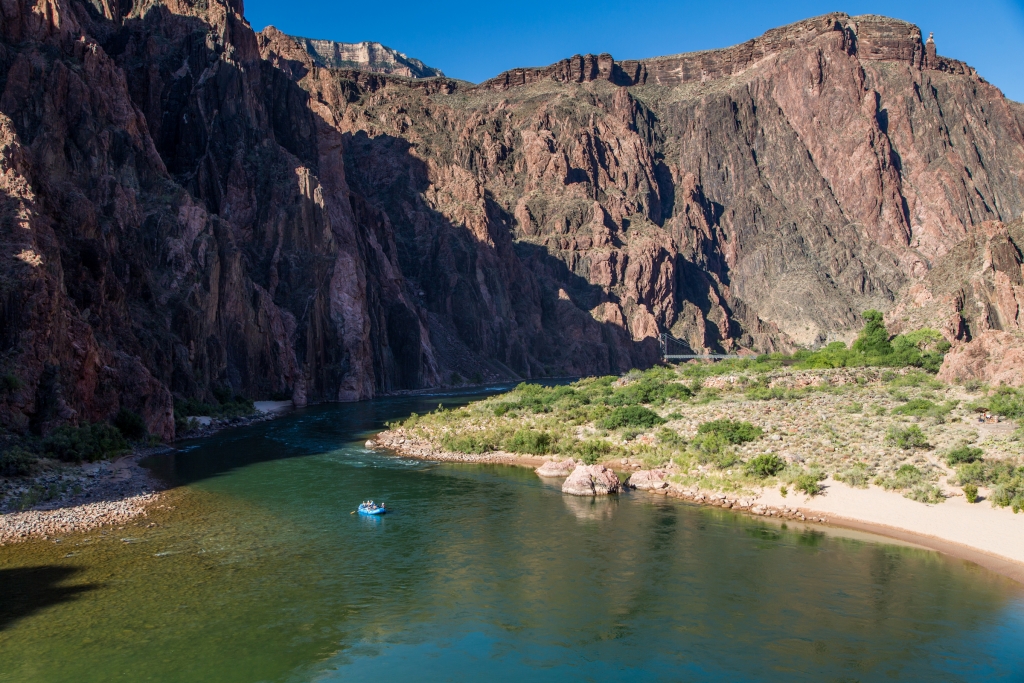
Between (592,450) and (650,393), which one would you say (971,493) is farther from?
(650,393)

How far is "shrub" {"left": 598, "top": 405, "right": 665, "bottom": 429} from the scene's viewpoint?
48.5 meters

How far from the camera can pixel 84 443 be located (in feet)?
131

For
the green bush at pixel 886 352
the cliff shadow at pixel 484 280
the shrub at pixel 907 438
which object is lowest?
the shrub at pixel 907 438

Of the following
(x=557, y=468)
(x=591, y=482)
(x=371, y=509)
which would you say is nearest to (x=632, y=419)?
(x=557, y=468)

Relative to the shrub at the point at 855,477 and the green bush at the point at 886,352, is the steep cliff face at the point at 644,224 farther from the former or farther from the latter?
the shrub at the point at 855,477

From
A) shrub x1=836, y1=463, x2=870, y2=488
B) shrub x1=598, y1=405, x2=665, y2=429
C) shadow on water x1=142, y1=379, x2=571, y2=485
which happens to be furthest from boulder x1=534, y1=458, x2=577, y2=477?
shadow on water x1=142, y1=379, x2=571, y2=485

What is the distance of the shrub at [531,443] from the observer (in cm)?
4631

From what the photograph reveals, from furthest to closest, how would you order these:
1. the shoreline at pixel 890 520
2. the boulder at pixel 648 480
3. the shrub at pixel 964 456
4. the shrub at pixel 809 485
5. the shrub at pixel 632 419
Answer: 1. the shrub at pixel 632 419
2. the boulder at pixel 648 480
3. the shrub at pixel 964 456
4. the shrub at pixel 809 485
5. the shoreline at pixel 890 520

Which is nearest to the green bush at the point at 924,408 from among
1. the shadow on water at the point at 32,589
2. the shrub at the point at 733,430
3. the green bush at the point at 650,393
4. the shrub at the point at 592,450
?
the shrub at the point at 733,430

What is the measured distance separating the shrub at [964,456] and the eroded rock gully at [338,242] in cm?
4000

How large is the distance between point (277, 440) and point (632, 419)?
2300 centimetres

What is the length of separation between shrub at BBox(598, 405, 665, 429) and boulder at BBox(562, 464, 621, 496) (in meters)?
12.3

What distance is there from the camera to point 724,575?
80.5 ft

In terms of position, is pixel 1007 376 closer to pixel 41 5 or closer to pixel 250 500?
pixel 250 500
